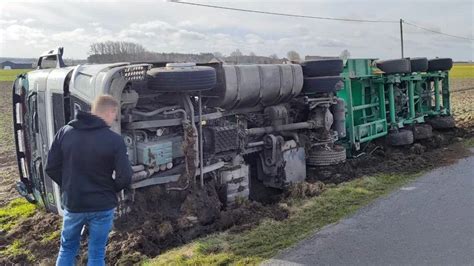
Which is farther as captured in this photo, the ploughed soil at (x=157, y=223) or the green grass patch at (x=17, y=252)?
the green grass patch at (x=17, y=252)

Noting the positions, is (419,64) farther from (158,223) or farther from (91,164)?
(91,164)

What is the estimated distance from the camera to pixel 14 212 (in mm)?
6715

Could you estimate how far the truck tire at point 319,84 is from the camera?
7844mm

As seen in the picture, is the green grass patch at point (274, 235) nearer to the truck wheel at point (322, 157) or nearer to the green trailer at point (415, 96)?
the truck wheel at point (322, 157)

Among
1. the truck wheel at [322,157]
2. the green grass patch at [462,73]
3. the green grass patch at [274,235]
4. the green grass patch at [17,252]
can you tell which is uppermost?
the green grass patch at [462,73]

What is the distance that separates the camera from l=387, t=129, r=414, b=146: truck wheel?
967cm

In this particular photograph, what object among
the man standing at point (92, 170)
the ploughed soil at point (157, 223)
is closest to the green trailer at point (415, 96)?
the ploughed soil at point (157, 223)

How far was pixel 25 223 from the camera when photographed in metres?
6.09

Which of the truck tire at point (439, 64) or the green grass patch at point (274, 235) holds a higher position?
the truck tire at point (439, 64)

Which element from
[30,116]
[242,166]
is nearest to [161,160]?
[242,166]

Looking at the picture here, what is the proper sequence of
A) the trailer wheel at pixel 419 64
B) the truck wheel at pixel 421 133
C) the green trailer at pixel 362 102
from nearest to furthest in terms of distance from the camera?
the green trailer at pixel 362 102 → the truck wheel at pixel 421 133 → the trailer wheel at pixel 419 64

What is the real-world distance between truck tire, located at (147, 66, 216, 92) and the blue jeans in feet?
6.16

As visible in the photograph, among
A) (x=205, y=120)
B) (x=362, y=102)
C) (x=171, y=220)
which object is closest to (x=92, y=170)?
(x=171, y=220)

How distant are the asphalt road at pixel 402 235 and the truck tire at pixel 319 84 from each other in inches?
81.7
